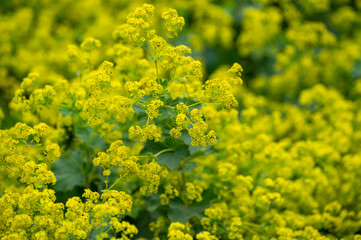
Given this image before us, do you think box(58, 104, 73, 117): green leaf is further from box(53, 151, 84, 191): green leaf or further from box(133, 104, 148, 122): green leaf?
box(133, 104, 148, 122): green leaf

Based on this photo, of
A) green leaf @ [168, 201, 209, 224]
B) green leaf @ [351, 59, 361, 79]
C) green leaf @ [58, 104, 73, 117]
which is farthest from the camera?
green leaf @ [351, 59, 361, 79]

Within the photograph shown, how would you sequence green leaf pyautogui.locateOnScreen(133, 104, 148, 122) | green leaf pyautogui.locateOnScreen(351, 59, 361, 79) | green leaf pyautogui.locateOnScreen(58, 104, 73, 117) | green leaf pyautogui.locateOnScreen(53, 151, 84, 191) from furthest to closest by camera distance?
green leaf pyautogui.locateOnScreen(351, 59, 361, 79) < green leaf pyautogui.locateOnScreen(53, 151, 84, 191) < green leaf pyautogui.locateOnScreen(58, 104, 73, 117) < green leaf pyautogui.locateOnScreen(133, 104, 148, 122)

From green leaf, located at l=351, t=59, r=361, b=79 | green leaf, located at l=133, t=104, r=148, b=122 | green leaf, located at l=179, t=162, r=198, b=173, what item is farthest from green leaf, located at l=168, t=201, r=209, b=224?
green leaf, located at l=351, t=59, r=361, b=79

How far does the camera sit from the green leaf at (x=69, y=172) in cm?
288

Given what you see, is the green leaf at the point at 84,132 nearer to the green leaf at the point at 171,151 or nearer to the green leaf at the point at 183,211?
the green leaf at the point at 171,151

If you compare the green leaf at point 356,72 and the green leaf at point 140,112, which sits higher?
the green leaf at point 356,72

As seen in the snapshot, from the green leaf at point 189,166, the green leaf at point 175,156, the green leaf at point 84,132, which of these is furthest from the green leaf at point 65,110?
the green leaf at point 189,166

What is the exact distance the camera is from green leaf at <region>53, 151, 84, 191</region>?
288 centimetres

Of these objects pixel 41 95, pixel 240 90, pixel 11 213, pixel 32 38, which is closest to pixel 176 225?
pixel 11 213

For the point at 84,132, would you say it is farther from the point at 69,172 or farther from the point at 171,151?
the point at 171,151

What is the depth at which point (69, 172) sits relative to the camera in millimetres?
2996

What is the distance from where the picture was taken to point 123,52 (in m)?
2.92

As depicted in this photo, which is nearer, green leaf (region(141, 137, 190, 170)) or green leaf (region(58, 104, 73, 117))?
green leaf (region(141, 137, 190, 170))

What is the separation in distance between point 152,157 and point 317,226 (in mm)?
1253
